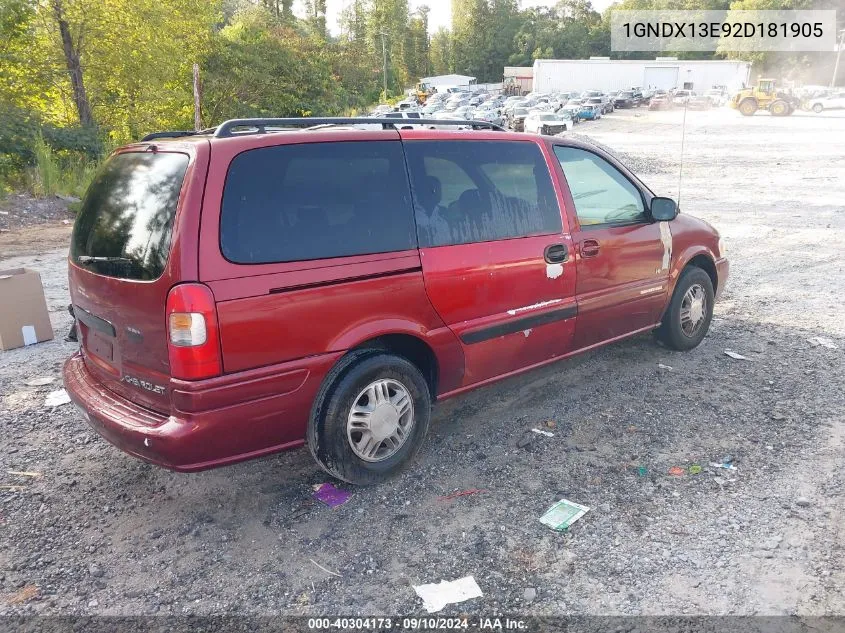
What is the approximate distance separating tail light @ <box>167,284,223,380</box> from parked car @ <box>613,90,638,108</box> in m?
61.2

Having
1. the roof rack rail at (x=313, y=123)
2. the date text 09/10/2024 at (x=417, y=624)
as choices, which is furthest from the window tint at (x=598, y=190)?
the date text 09/10/2024 at (x=417, y=624)

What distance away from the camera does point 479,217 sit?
3.86 m

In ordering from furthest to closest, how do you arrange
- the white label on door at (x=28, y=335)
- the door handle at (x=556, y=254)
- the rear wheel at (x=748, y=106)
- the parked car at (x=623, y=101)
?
the parked car at (x=623, y=101) < the rear wheel at (x=748, y=106) < the white label on door at (x=28, y=335) < the door handle at (x=556, y=254)

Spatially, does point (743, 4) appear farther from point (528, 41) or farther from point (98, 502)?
point (98, 502)

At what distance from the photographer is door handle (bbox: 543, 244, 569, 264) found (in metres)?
4.14

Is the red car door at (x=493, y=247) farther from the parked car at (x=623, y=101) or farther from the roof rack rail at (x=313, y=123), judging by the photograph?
the parked car at (x=623, y=101)

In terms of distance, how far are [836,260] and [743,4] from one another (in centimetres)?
9464

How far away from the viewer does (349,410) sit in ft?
10.9

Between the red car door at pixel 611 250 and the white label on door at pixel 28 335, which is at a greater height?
the red car door at pixel 611 250

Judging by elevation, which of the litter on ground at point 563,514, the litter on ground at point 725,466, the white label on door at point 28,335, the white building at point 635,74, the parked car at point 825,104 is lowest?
the litter on ground at point 725,466

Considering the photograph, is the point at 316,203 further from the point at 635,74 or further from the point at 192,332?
the point at 635,74

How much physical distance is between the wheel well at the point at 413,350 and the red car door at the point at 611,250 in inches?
48.7

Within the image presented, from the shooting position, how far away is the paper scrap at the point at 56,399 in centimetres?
462

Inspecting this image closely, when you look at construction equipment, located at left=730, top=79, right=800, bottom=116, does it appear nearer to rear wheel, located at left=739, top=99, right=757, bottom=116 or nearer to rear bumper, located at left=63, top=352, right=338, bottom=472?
rear wheel, located at left=739, top=99, right=757, bottom=116
